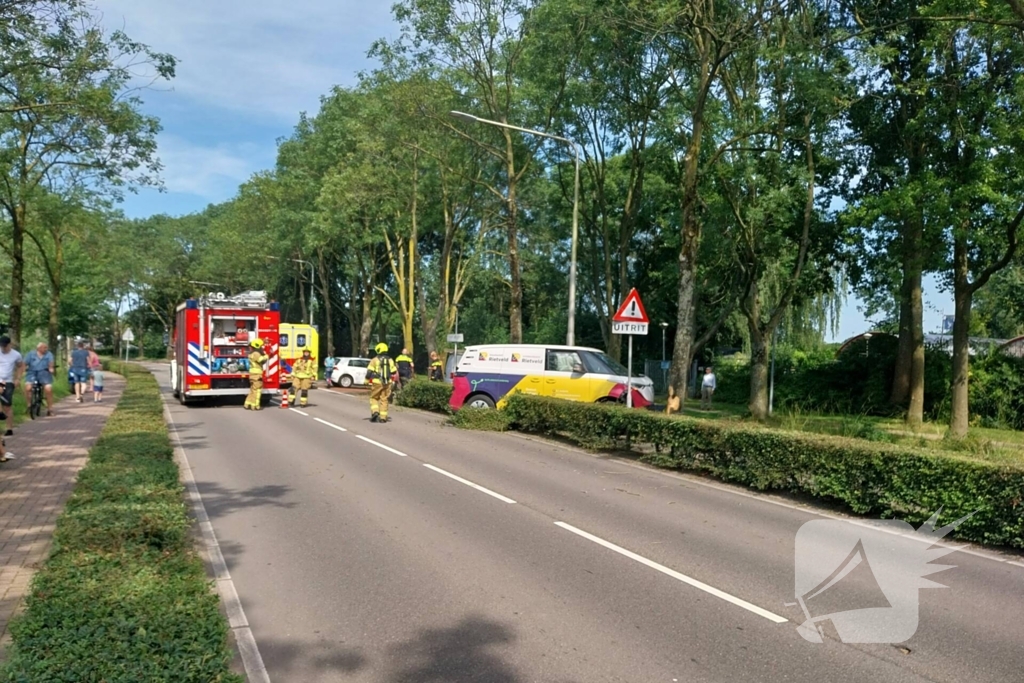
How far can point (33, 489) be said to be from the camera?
31.4 ft

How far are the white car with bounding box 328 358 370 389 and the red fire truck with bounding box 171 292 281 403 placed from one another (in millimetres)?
13676

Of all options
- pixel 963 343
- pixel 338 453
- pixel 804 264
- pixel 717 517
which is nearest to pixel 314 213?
pixel 804 264

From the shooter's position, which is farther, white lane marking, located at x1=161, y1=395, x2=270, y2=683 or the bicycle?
the bicycle

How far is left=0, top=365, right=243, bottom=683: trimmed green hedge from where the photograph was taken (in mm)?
3855

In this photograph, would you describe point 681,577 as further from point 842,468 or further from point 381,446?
point 381,446

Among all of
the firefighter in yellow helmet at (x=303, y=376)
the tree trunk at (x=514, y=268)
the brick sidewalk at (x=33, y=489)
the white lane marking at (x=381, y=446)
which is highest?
the tree trunk at (x=514, y=268)

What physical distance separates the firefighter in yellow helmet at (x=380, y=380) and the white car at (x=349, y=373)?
61.4ft

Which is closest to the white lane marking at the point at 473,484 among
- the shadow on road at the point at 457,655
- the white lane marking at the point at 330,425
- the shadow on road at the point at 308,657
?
the shadow on road at the point at 457,655

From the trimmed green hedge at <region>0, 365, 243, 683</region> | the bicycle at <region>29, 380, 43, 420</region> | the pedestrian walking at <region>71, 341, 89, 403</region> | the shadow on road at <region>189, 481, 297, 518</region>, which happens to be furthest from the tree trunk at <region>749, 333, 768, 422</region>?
the pedestrian walking at <region>71, 341, 89, 403</region>

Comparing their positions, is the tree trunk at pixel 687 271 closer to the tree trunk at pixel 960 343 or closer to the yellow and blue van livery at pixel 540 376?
the yellow and blue van livery at pixel 540 376

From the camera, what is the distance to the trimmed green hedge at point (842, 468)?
8211mm

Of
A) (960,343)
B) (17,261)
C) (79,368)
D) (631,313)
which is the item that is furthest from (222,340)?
(960,343)

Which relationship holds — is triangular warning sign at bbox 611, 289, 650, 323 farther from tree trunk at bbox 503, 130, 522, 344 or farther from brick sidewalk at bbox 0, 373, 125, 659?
brick sidewalk at bbox 0, 373, 125, 659

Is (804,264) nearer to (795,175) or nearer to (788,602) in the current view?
(795,175)
